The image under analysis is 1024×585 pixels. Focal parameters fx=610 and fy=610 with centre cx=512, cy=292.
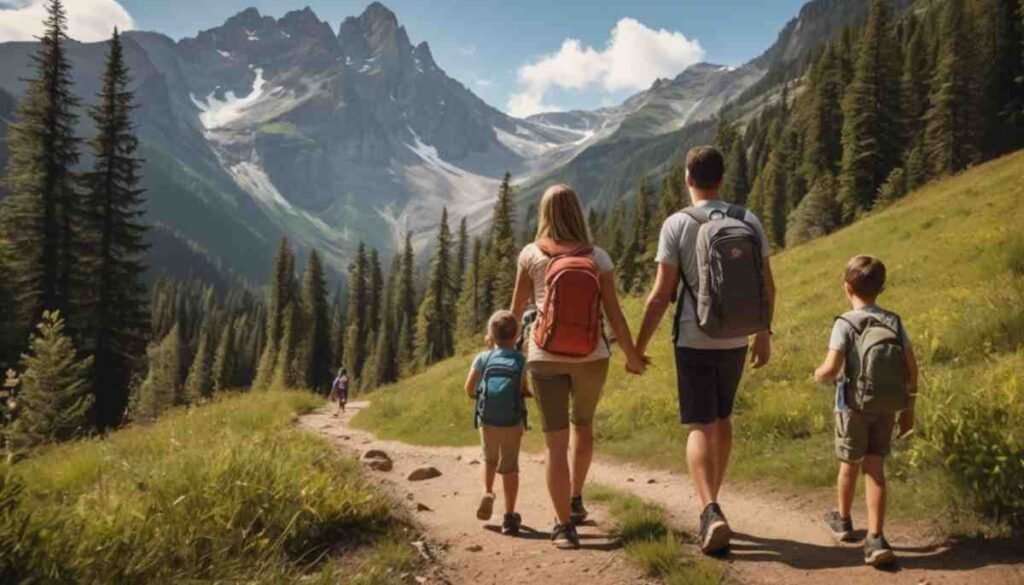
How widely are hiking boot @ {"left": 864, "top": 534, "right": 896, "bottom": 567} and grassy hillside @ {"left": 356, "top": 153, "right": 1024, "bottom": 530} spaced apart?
3.33 feet

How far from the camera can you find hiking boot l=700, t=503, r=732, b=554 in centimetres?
443

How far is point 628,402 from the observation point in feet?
40.2

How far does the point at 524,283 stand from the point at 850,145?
5548 cm

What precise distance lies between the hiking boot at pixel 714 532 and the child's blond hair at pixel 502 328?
2.45 meters

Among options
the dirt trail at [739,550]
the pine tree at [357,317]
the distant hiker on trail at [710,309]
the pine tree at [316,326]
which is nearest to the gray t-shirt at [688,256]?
the distant hiker on trail at [710,309]

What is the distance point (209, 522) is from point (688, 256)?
3.98 m

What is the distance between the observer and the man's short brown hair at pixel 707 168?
4906 mm

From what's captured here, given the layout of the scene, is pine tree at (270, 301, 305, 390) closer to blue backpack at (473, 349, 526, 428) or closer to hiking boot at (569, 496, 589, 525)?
blue backpack at (473, 349, 526, 428)

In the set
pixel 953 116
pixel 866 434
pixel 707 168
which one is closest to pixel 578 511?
Result: pixel 866 434

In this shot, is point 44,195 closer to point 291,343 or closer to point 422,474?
point 422,474

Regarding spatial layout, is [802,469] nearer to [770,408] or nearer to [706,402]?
[770,408]

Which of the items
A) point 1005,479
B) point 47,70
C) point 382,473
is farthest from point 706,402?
point 47,70

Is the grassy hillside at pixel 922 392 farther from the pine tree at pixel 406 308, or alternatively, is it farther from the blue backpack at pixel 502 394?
the pine tree at pixel 406 308

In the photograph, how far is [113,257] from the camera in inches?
1032
